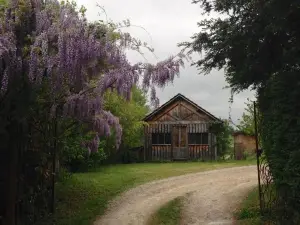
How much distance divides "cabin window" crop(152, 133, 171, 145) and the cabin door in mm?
481

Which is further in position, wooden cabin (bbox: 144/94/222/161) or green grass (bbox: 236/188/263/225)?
wooden cabin (bbox: 144/94/222/161)

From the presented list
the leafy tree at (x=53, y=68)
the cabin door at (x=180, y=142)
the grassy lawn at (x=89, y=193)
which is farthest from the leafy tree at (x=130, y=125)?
the leafy tree at (x=53, y=68)

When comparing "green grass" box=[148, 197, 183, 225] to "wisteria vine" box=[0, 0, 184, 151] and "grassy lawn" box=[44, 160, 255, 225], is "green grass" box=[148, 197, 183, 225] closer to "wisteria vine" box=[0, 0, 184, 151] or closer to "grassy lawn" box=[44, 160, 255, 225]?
"grassy lawn" box=[44, 160, 255, 225]

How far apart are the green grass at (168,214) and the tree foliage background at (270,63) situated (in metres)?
3.31

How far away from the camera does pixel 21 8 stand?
8.55 meters

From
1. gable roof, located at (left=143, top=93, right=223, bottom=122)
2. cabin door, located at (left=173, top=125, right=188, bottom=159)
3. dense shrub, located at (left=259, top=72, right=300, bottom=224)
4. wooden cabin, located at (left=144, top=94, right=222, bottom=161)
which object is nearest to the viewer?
dense shrub, located at (left=259, top=72, right=300, bottom=224)

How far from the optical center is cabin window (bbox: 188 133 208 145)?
30984 millimetres

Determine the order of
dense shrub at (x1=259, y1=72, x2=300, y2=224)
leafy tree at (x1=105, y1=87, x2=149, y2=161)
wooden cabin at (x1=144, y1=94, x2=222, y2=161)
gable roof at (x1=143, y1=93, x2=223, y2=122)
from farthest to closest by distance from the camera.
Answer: gable roof at (x1=143, y1=93, x2=223, y2=122)
wooden cabin at (x1=144, y1=94, x2=222, y2=161)
leafy tree at (x1=105, y1=87, x2=149, y2=161)
dense shrub at (x1=259, y1=72, x2=300, y2=224)

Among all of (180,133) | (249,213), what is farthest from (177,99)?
(249,213)

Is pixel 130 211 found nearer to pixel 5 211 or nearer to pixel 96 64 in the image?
pixel 5 211

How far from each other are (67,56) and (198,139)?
2384 centimetres

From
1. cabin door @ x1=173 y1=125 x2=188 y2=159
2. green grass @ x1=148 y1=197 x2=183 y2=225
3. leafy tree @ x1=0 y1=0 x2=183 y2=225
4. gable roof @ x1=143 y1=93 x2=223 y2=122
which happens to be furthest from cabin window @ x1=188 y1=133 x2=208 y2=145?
leafy tree @ x1=0 y1=0 x2=183 y2=225

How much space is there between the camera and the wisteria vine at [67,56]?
808 cm

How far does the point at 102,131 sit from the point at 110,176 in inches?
217
